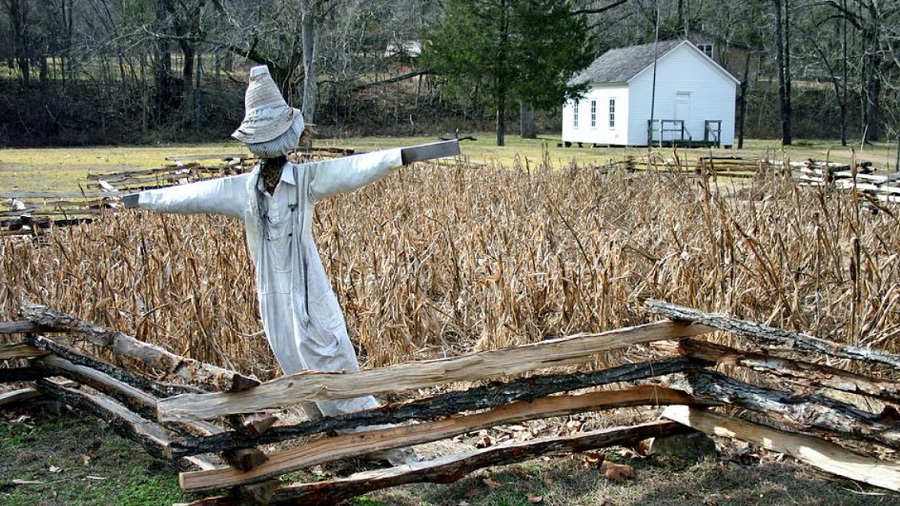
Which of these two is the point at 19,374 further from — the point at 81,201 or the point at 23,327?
the point at 81,201

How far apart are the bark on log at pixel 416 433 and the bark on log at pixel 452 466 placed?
0.35 feet

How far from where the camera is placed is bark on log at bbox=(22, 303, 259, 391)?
12.0 feet

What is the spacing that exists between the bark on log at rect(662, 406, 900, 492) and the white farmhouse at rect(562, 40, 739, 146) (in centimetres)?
2944

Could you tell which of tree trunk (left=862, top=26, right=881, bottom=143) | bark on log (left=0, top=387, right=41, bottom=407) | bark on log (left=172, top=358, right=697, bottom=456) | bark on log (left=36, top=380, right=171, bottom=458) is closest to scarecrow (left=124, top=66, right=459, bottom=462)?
bark on log (left=172, top=358, right=697, bottom=456)

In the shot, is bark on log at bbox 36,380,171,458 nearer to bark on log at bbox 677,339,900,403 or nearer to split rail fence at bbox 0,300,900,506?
split rail fence at bbox 0,300,900,506

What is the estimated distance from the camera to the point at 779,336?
3.96 m

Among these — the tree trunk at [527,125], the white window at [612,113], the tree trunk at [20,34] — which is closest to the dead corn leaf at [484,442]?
the white window at [612,113]

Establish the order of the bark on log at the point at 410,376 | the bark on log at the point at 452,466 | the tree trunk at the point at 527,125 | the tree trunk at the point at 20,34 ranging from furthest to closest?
the tree trunk at the point at 527,125
the tree trunk at the point at 20,34
the bark on log at the point at 452,466
the bark on log at the point at 410,376

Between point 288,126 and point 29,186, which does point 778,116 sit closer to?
point 29,186

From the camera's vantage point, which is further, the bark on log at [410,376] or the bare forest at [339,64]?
the bare forest at [339,64]

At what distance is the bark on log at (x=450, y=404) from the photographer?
3.70 meters

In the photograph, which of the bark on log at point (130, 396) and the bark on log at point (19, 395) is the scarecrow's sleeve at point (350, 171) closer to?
the bark on log at point (130, 396)

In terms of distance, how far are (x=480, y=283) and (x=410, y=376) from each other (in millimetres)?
2371

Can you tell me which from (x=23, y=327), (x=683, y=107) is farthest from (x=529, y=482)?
(x=683, y=107)
